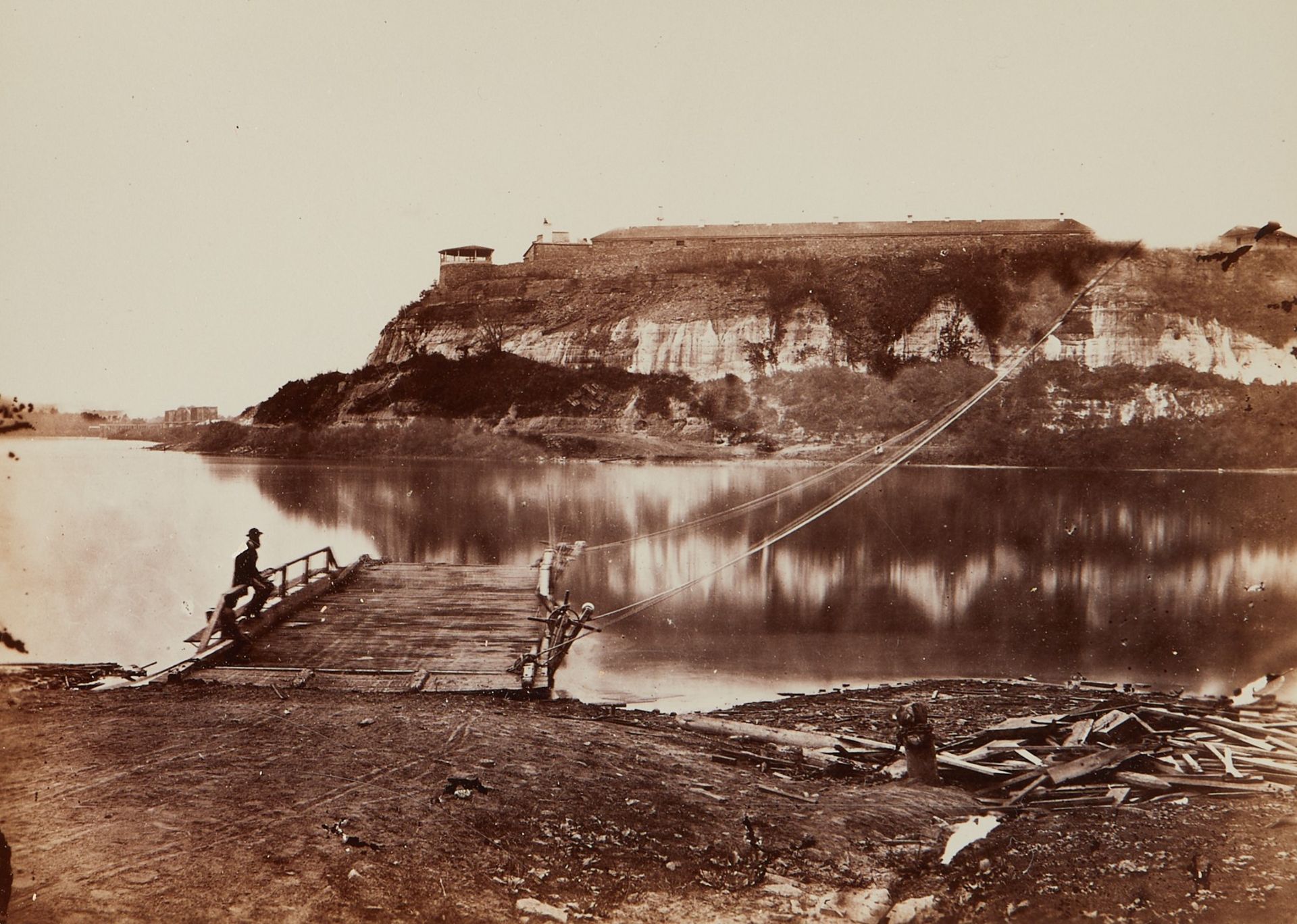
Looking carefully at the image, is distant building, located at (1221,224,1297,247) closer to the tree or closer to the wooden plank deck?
the wooden plank deck

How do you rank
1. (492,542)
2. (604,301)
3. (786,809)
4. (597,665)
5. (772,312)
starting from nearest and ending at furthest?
(786,809), (597,665), (772,312), (492,542), (604,301)

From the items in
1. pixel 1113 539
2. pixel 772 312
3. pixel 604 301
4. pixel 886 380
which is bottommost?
pixel 1113 539

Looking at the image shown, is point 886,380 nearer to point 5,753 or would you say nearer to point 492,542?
point 492,542

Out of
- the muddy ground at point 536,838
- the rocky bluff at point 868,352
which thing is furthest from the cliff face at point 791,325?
the muddy ground at point 536,838

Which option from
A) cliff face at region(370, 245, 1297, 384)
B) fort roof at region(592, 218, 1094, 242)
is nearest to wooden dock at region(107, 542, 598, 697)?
cliff face at region(370, 245, 1297, 384)

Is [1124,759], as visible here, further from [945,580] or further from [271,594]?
[271,594]

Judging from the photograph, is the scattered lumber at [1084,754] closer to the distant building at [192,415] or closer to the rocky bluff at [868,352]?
the rocky bluff at [868,352]

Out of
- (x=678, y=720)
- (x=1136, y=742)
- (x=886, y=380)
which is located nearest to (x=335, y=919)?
(x=678, y=720)
